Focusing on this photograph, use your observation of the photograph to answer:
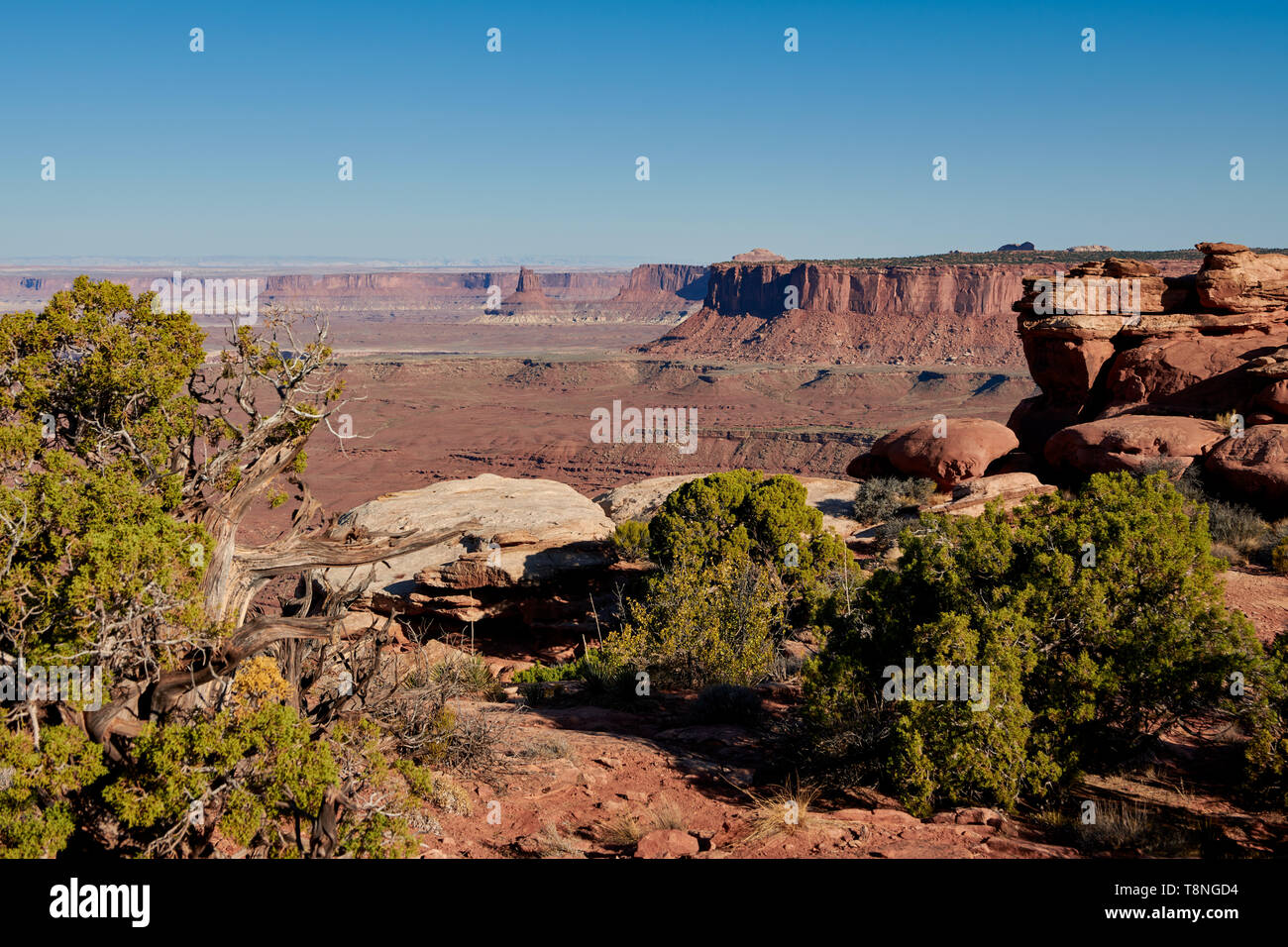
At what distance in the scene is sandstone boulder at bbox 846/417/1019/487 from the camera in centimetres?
2112

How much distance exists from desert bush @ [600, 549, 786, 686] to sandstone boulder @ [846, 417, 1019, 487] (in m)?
9.93

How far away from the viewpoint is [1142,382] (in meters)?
21.3

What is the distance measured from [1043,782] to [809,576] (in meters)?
7.79

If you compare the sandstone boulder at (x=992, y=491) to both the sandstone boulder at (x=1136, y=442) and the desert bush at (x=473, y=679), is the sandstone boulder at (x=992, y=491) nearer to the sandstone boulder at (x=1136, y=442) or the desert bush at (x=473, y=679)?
the sandstone boulder at (x=1136, y=442)

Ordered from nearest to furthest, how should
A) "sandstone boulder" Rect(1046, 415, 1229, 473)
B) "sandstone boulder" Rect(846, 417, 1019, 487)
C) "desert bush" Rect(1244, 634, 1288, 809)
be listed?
"desert bush" Rect(1244, 634, 1288, 809) < "sandstone boulder" Rect(1046, 415, 1229, 473) < "sandstone boulder" Rect(846, 417, 1019, 487)

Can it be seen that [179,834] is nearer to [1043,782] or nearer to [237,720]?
[237,720]

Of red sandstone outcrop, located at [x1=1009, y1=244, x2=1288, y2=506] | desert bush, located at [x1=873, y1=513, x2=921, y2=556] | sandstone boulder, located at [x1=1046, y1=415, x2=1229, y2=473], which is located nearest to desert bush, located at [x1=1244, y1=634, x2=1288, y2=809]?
desert bush, located at [x1=873, y1=513, x2=921, y2=556]

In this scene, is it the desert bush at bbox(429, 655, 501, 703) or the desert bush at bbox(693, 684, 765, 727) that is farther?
the desert bush at bbox(429, 655, 501, 703)

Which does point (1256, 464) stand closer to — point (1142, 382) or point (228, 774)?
point (1142, 382)

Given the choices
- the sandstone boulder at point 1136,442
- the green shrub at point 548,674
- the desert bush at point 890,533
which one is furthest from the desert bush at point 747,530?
the sandstone boulder at point 1136,442

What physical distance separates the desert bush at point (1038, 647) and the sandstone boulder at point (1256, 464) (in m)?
9.61

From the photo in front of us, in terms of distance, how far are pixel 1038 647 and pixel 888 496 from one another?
13174mm

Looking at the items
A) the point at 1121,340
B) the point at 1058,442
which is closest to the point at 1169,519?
the point at 1058,442

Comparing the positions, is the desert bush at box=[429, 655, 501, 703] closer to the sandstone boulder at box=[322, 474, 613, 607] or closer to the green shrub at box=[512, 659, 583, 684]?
the green shrub at box=[512, 659, 583, 684]
